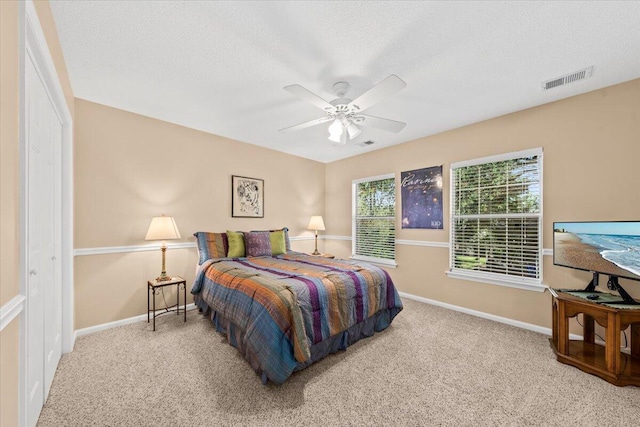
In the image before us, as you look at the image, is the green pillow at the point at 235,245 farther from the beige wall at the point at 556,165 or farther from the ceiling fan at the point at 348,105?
the beige wall at the point at 556,165

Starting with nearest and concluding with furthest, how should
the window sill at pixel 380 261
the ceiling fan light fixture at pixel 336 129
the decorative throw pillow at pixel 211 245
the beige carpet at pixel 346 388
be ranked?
the beige carpet at pixel 346 388 → the ceiling fan light fixture at pixel 336 129 → the decorative throw pillow at pixel 211 245 → the window sill at pixel 380 261

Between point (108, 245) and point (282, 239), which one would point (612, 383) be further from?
point (108, 245)

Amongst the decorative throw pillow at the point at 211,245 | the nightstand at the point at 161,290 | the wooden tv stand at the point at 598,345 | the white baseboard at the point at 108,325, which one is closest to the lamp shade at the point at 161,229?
the decorative throw pillow at the point at 211,245

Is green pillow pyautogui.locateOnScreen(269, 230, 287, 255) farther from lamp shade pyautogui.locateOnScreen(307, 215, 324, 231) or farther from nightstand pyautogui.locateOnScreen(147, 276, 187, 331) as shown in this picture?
nightstand pyautogui.locateOnScreen(147, 276, 187, 331)

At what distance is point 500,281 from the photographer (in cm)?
324

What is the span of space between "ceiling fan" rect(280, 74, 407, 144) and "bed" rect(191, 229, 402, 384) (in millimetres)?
1600

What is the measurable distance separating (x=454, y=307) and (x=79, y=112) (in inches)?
209

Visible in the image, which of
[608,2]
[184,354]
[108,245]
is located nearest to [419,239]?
[608,2]

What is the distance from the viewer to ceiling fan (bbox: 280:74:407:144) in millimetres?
2080

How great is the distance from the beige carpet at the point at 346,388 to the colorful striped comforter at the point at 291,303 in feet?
0.72

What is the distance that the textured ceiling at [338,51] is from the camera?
1.71 metres

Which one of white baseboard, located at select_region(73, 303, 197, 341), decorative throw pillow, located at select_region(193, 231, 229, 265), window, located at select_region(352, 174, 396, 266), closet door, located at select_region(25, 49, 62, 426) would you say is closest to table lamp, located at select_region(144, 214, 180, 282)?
decorative throw pillow, located at select_region(193, 231, 229, 265)

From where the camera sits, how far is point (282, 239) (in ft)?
13.6

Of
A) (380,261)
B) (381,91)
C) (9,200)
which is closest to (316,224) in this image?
(380,261)
